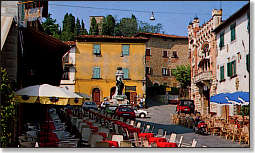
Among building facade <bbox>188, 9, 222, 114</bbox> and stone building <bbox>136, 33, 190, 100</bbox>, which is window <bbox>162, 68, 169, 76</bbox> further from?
building facade <bbox>188, 9, 222, 114</bbox>

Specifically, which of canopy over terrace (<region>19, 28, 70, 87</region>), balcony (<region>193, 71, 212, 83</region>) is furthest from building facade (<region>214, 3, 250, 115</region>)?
canopy over terrace (<region>19, 28, 70, 87</region>)

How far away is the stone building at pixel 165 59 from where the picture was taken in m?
48.2

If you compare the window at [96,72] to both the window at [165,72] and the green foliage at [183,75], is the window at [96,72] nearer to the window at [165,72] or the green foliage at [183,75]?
the green foliage at [183,75]

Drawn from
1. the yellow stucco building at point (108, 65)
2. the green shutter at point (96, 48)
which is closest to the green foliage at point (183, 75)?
the yellow stucco building at point (108, 65)

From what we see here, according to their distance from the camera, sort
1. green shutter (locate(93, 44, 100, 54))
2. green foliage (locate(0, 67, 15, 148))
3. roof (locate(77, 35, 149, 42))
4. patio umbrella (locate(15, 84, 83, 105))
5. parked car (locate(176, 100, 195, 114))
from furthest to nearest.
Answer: green shutter (locate(93, 44, 100, 54)) < roof (locate(77, 35, 149, 42)) < parked car (locate(176, 100, 195, 114)) < patio umbrella (locate(15, 84, 83, 105)) < green foliage (locate(0, 67, 15, 148))

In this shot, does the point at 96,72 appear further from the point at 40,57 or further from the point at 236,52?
the point at 40,57

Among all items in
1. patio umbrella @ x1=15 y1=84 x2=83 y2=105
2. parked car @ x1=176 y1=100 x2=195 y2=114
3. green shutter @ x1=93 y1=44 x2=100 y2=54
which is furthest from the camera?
green shutter @ x1=93 y1=44 x2=100 y2=54

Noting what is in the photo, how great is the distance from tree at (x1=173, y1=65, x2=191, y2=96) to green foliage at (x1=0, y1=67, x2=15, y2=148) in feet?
129

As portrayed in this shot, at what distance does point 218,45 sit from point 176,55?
2187 centimetres

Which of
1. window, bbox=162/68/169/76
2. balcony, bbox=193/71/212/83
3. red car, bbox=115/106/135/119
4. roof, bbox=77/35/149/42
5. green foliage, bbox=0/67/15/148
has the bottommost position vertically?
red car, bbox=115/106/135/119

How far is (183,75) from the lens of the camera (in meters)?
47.5

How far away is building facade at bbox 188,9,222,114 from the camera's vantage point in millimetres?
29203

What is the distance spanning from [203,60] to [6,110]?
24873 mm

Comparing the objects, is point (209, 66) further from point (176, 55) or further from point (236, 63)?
point (176, 55)
